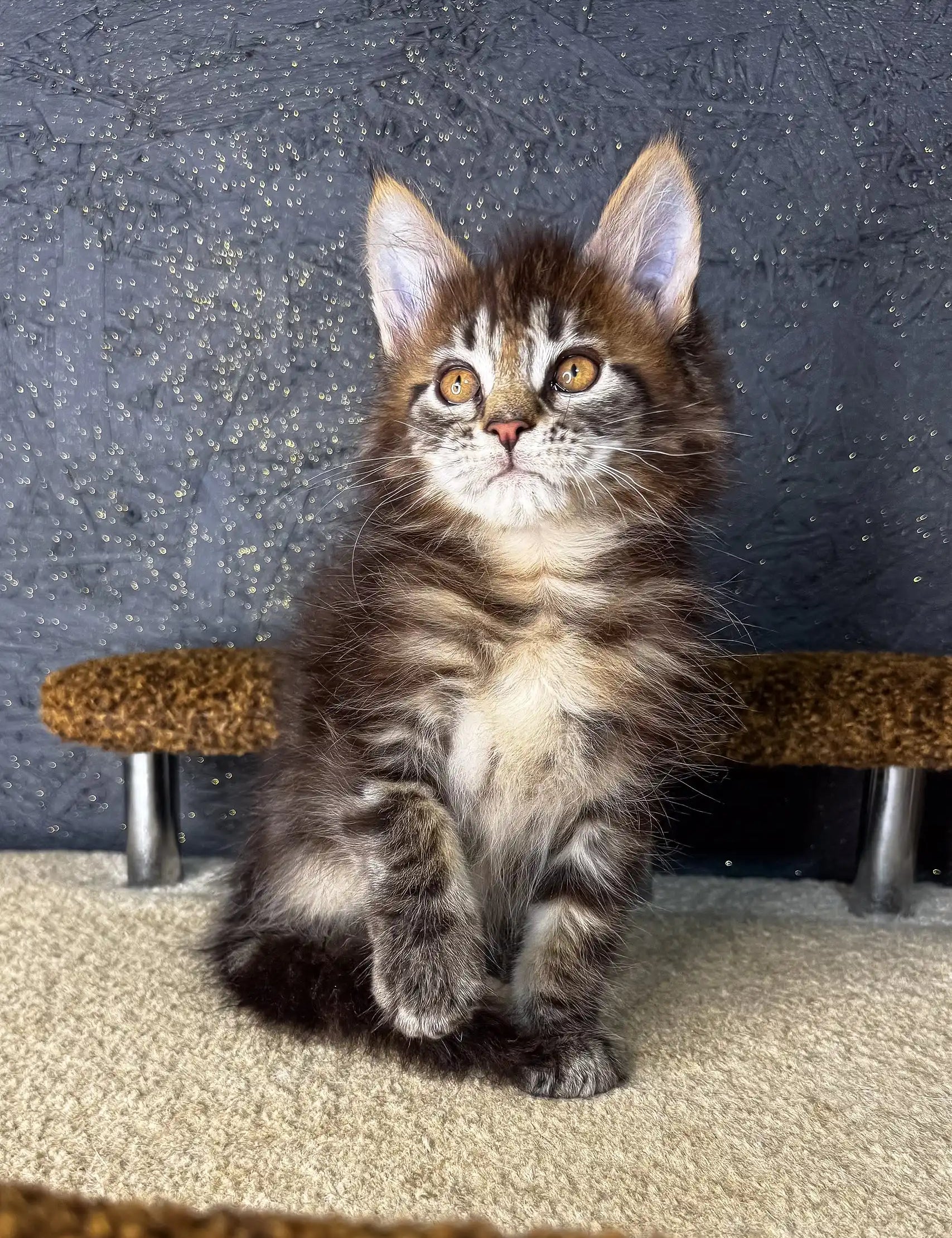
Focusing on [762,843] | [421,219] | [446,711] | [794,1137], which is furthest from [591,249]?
[762,843]

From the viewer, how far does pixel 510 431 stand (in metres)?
1.11

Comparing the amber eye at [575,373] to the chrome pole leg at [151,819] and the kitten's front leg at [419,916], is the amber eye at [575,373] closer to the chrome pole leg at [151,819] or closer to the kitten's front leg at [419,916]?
the kitten's front leg at [419,916]

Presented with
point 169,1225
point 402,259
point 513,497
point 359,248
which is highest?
point 359,248

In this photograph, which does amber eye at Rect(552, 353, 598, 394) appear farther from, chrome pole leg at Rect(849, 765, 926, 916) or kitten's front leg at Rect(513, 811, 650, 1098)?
chrome pole leg at Rect(849, 765, 926, 916)

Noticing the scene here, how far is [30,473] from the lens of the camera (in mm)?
1864

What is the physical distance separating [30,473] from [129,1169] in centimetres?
129

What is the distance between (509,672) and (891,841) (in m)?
0.82

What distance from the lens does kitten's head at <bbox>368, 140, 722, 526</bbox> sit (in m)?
1.13

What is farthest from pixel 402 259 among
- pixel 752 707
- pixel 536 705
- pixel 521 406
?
pixel 752 707

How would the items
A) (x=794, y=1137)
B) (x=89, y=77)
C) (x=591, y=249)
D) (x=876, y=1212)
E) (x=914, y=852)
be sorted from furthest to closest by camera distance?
(x=89, y=77)
(x=914, y=852)
(x=591, y=249)
(x=794, y=1137)
(x=876, y=1212)

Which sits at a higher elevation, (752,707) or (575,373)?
(575,373)

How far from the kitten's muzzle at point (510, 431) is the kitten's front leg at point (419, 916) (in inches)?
14.8

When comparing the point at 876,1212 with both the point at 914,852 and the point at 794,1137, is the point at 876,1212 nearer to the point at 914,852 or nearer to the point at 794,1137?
Result: the point at 794,1137

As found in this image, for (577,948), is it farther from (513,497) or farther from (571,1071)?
(513,497)
